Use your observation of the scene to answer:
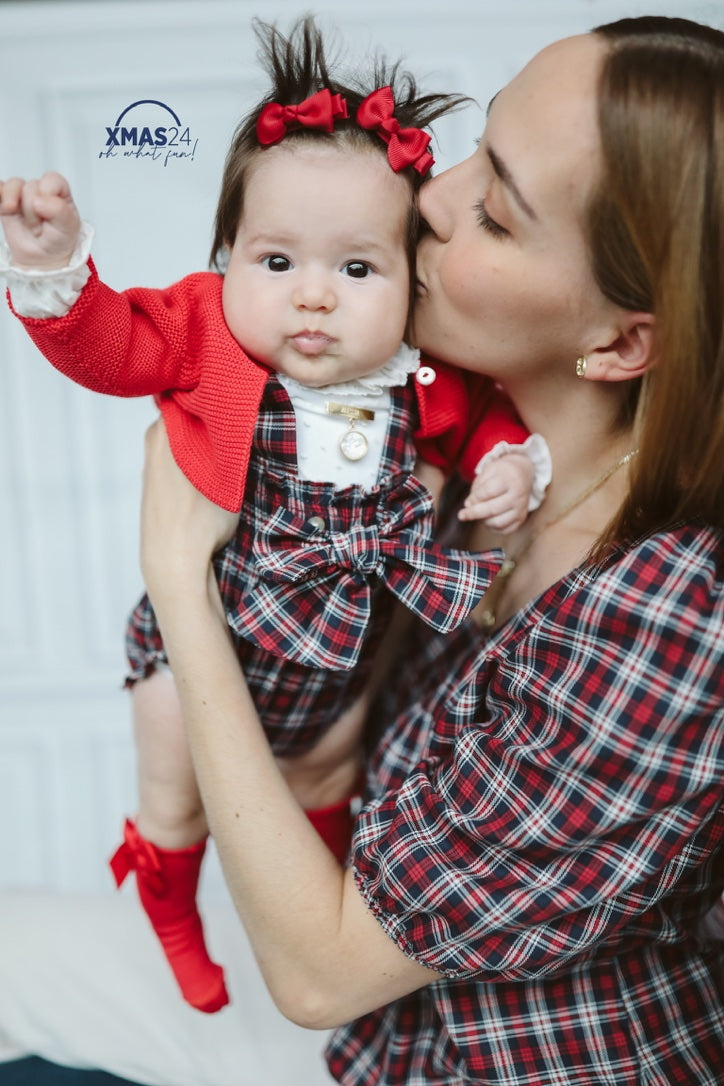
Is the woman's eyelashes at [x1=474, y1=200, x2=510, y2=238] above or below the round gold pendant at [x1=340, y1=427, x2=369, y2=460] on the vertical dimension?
above

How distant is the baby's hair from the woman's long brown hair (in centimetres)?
22

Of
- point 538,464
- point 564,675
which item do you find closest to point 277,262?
point 538,464

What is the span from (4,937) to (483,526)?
3.33 ft

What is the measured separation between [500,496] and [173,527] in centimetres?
36

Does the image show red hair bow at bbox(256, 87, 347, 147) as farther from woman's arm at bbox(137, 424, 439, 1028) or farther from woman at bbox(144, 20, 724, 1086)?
woman's arm at bbox(137, 424, 439, 1028)

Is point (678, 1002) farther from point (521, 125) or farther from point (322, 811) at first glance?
point (521, 125)

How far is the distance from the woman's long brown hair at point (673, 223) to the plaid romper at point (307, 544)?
0.28 meters

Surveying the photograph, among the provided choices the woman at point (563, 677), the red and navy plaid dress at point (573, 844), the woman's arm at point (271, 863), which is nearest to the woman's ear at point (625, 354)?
the woman at point (563, 677)

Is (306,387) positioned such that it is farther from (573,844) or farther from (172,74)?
(573,844)

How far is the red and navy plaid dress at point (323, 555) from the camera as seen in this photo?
1.15 meters

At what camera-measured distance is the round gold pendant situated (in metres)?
1.14

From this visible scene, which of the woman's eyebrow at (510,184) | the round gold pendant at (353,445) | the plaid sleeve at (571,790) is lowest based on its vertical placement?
the plaid sleeve at (571,790)

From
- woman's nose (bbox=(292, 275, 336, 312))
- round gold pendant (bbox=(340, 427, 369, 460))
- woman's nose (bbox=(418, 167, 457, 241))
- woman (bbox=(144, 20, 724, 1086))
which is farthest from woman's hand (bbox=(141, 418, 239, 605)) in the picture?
woman's nose (bbox=(418, 167, 457, 241))

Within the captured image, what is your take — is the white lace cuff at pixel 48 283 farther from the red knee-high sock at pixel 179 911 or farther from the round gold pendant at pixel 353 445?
the red knee-high sock at pixel 179 911
